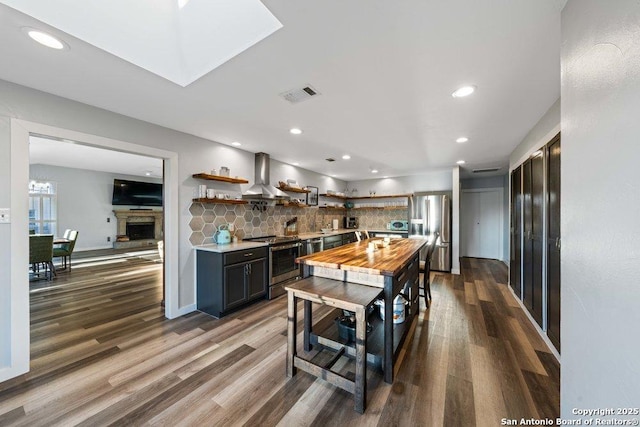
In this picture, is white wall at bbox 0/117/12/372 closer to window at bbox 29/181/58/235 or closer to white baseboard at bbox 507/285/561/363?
white baseboard at bbox 507/285/561/363

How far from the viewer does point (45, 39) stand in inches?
54.8

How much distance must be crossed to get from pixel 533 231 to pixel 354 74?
2681 mm

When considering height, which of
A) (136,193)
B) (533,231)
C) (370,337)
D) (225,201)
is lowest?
(370,337)

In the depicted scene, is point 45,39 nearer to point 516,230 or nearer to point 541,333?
point 541,333

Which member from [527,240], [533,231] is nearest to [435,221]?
[527,240]

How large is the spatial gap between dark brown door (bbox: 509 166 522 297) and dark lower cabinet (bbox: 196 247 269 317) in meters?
3.71

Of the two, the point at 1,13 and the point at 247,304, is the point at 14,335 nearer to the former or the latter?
the point at 247,304

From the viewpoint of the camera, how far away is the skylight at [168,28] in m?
1.33

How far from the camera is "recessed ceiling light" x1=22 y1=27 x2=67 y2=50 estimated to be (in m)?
1.33

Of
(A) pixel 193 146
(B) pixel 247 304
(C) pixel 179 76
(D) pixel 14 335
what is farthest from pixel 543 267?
(D) pixel 14 335

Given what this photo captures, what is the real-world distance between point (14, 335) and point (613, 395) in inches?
140

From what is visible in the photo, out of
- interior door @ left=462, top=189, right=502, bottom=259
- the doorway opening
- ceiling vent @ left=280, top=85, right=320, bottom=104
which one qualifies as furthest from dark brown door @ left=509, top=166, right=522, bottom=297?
the doorway opening

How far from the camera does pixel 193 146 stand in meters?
3.15

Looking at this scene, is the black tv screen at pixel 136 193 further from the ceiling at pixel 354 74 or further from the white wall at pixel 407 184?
the white wall at pixel 407 184
